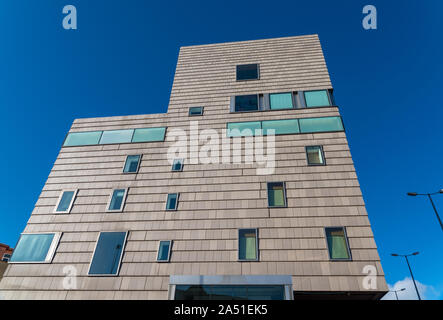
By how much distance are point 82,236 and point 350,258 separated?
17241 mm

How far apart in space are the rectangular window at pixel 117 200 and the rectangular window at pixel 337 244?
46.5 feet

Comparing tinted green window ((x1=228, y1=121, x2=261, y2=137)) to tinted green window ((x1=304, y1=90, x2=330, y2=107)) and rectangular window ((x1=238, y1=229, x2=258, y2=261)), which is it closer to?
tinted green window ((x1=304, y1=90, x2=330, y2=107))

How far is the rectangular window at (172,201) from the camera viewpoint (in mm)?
17938

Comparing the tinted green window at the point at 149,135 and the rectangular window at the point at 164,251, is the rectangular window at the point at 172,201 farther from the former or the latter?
the tinted green window at the point at 149,135

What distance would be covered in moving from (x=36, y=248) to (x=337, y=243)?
19.7 m

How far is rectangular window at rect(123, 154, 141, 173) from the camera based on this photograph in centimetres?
2034

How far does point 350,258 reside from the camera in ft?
47.8

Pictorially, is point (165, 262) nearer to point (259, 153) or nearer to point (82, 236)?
point (82, 236)

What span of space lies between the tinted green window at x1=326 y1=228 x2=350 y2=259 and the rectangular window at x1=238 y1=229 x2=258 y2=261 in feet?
14.5

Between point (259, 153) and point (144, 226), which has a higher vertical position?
point (259, 153)

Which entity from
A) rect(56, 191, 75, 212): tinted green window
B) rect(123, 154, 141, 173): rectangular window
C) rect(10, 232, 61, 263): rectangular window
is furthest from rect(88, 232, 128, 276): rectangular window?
rect(123, 154, 141, 173): rectangular window

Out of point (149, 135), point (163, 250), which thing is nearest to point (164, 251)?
point (163, 250)

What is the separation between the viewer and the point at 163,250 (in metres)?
16.2
